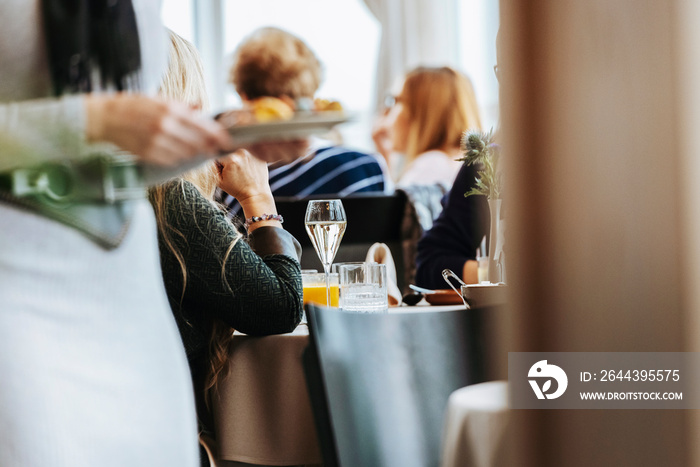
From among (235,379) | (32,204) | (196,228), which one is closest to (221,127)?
(32,204)

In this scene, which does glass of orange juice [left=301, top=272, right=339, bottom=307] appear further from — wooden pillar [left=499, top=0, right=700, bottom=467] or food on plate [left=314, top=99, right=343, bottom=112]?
wooden pillar [left=499, top=0, right=700, bottom=467]

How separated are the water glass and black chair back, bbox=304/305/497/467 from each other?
257 millimetres


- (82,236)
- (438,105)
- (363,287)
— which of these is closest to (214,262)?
(363,287)

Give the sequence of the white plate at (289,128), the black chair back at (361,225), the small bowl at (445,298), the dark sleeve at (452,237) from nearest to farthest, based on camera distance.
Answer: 1. the white plate at (289,128)
2. the small bowl at (445,298)
3. the dark sleeve at (452,237)
4. the black chair back at (361,225)

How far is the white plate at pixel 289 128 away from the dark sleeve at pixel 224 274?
0.59 m

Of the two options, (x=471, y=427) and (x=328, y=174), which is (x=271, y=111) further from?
(x=328, y=174)

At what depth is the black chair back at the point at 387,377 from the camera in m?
0.86

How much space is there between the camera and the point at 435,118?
3070mm

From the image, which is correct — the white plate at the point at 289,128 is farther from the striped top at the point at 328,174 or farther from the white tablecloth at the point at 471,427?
the striped top at the point at 328,174

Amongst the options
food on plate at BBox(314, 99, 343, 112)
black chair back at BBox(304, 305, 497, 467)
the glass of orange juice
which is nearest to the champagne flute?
the glass of orange juice

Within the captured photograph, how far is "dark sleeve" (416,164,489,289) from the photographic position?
2.07m

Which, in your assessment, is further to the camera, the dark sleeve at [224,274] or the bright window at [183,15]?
the bright window at [183,15]

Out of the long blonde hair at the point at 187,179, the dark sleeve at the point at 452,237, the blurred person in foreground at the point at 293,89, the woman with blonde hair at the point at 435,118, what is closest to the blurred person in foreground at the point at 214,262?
the long blonde hair at the point at 187,179

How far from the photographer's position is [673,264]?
320 millimetres
